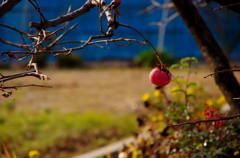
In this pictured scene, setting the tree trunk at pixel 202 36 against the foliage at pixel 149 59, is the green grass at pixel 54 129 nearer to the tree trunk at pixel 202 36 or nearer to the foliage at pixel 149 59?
the tree trunk at pixel 202 36

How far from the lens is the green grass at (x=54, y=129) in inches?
175

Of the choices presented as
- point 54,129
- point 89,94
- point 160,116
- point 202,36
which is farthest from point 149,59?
point 202,36

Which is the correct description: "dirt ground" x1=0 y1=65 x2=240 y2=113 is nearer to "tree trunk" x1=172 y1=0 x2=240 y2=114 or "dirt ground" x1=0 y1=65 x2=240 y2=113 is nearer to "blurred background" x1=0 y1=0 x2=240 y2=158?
"blurred background" x1=0 y1=0 x2=240 y2=158

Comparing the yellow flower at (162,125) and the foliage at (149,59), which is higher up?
the foliage at (149,59)

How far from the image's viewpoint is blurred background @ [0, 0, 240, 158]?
15.1ft

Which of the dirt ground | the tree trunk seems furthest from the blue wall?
the tree trunk

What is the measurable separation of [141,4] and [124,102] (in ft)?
36.4

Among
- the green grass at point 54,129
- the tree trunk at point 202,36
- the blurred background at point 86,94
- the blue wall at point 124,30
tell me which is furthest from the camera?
the blue wall at point 124,30

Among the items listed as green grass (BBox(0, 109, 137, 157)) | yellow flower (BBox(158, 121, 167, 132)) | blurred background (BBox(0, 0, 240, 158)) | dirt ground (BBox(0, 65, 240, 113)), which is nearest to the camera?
yellow flower (BBox(158, 121, 167, 132))

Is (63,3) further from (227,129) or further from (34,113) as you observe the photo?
(227,129)

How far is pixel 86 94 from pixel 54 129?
3557 mm

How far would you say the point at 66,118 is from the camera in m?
5.39

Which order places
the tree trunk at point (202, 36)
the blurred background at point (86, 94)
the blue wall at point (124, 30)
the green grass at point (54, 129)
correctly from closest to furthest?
the tree trunk at point (202, 36), the green grass at point (54, 129), the blurred background at point (86, 94), the blue wall at point (124, 30)

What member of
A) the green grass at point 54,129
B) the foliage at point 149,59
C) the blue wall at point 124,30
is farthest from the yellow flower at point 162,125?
the blue wall at point 124,30
